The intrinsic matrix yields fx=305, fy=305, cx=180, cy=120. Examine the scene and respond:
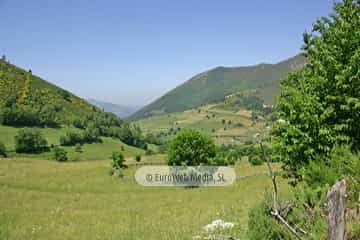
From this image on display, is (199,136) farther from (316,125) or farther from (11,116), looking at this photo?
(11,116)

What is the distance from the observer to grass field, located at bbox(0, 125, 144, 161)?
96.9m

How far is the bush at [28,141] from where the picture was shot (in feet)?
310

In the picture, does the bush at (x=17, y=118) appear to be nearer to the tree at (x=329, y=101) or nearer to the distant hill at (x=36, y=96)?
the distant hill at (x=36, y=96)

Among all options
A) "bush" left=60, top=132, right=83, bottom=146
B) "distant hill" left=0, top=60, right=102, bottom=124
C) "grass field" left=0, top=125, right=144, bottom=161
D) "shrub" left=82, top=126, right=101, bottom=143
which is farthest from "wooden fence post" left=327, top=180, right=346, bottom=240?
"distant hill" left=0, top=60, right=102, bottom=124

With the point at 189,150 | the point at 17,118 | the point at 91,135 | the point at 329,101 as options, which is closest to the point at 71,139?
the point at 91,135

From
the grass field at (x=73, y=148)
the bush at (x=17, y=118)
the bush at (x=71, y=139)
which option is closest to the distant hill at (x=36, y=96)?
the bush at (x=17, y=118)

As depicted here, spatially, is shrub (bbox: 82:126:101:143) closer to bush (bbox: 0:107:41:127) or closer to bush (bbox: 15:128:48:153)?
bush (bbox: 15:128:48:153)

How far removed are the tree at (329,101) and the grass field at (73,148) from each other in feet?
303

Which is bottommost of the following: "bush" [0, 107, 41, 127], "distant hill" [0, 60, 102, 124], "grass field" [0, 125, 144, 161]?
"grass field" [0, 125, 144, 161]

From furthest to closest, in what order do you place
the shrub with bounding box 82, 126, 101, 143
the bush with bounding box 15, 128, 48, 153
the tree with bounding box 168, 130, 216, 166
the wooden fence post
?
1. the shrub with bounding box 82, 126, 101, 143
2. the bush with bounding box 15, 128, 48, 153
3. the tree with bounding box 168, 130, 216, 166
4. the wooden fence post

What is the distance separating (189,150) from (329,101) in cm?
3130

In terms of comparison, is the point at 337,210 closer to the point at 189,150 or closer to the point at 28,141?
the point at 189,150

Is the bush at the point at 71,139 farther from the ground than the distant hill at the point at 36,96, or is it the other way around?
the distant hill at the point at 36,96

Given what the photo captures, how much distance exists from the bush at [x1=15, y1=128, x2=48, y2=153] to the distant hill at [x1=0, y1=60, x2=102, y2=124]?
3922cm
